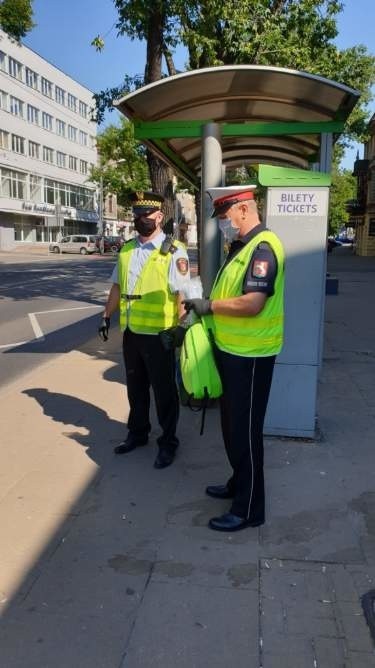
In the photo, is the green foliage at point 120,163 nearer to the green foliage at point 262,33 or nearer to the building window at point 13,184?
the building window at point 13,184

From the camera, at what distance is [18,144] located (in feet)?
163

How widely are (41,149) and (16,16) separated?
44.3 metres

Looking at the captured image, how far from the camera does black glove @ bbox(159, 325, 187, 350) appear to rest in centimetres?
342

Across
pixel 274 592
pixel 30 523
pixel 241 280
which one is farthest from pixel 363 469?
pixel 30 523

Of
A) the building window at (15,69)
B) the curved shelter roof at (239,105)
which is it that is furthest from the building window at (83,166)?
the curved shelter roof at (239,105)

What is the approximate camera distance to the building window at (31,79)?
49.9m

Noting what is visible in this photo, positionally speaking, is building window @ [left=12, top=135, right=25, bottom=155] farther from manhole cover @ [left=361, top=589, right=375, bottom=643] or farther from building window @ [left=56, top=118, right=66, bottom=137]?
manhole cover @ [left=361, top=589, right=375, bottom=643]

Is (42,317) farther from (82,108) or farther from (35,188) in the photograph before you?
(82,108)

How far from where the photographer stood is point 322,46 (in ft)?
38.7

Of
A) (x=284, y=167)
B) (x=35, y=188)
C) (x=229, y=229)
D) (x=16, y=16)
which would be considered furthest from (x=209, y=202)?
(x=35, y=188)

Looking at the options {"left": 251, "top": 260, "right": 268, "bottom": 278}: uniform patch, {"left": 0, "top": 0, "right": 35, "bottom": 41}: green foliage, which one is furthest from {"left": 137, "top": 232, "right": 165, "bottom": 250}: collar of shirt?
{"left": 0, "top": 0, "right": 35, "bottom": 41}: green foliage

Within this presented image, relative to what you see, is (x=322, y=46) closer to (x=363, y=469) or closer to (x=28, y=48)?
(x=363, y=469)

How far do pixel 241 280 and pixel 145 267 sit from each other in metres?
1.23

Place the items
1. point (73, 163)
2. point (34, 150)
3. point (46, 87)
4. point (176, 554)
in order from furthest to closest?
1. point (73, 163)
2. point (46, 87)
3. point (34, 150)
4. point (176, 554)
